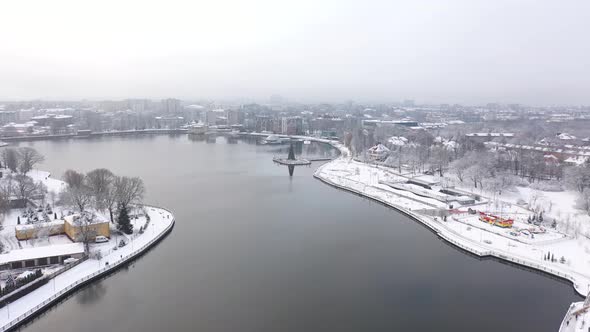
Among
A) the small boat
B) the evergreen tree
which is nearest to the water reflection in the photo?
the evergreen tree

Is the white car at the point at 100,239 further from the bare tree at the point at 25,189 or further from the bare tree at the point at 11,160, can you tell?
the bare tree at the point at 11,160

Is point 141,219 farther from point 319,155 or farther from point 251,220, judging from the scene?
point 319,155

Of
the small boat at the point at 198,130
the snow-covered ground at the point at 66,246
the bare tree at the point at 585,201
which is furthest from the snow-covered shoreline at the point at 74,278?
the small boat at the point at 198,130

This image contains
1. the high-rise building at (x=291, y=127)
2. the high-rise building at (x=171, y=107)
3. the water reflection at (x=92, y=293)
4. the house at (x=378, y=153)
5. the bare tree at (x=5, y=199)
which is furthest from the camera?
the high-rise building at (x=171, y=107)

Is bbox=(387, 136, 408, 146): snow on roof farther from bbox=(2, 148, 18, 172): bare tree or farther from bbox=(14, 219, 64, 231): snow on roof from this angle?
bbox=(14, 219, 64, 231): snow on roof

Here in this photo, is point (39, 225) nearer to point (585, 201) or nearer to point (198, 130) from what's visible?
point (585, 201)

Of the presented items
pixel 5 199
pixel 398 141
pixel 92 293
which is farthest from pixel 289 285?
pixel 398 141

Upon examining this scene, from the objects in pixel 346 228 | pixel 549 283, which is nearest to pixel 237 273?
pixel 346 228
